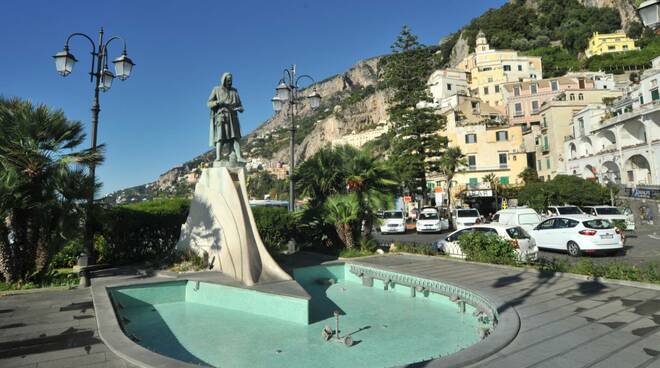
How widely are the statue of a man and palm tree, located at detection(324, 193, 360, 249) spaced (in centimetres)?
474

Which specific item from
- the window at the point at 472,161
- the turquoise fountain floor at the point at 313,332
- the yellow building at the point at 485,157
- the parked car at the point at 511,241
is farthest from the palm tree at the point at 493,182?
the turquoise fountain floor at the point at 313,332

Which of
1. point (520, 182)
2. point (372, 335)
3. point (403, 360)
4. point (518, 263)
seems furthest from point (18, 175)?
point (520, 182)

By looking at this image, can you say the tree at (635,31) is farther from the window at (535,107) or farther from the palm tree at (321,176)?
the palm tree at (321,176)

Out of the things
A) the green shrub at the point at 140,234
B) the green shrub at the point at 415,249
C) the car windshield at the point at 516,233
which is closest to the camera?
the car windshield at the point at 516,233

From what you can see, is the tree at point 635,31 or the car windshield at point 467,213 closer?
the car windshield at point 467,213

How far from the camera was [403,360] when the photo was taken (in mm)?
5133

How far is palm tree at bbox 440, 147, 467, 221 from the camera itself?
4112 centimetres

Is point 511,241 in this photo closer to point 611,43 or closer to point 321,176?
point 321,176

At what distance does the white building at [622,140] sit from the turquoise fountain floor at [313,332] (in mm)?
36954

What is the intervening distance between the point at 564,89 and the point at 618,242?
55207 mm

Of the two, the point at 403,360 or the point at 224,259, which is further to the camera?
the point at 224,259

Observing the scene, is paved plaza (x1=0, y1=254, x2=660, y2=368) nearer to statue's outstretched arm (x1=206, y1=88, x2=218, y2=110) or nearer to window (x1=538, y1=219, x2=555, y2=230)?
statue's outstretched arm (x1=206, y1=88, x2=218, y2=110)

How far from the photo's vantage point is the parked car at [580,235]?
1305 cm

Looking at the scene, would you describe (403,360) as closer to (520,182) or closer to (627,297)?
(627,297)
